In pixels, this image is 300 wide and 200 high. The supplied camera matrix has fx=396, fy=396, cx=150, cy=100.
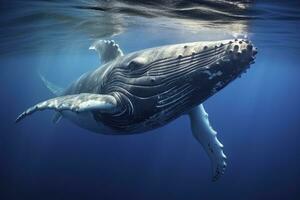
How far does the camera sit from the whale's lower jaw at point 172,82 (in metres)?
6.76

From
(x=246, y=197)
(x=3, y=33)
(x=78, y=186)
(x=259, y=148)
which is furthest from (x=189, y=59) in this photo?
(x=259, y=148)

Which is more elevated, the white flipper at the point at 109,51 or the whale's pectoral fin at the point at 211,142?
the white flipper at the point at 109,51

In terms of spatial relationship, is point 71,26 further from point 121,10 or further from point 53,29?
point 121,10

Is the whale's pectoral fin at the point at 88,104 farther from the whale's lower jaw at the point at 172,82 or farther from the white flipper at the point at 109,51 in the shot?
the white flipper at the point at 109,51

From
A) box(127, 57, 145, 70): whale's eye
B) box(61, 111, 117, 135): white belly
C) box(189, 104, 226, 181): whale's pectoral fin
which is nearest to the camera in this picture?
box(127, 57, 145, 70): whale's eye

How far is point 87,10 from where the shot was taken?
17156 mm

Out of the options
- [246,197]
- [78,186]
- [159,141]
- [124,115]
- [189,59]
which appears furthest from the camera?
[159,141]

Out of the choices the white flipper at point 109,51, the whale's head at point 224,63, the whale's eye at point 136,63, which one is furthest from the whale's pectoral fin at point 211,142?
the white flipper at point 109,51

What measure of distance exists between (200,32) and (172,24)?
269cm

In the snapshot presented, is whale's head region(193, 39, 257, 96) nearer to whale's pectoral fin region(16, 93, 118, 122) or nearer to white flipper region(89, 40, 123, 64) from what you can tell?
whale's pectoral fin region(16, 93, 118, 122)

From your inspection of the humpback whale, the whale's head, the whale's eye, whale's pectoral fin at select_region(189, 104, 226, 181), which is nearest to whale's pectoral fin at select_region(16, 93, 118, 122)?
the humpback whale

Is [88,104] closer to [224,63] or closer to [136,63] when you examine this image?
[136,63]

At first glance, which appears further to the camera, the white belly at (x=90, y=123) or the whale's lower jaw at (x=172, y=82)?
the white belly at (x=90, y=123)

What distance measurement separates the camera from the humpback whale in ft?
Result: 22.5
